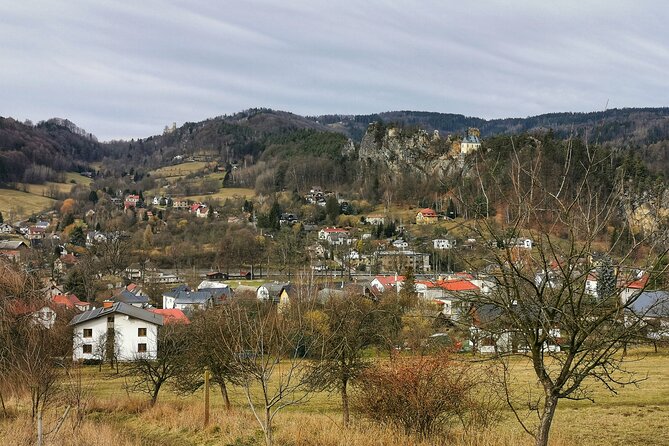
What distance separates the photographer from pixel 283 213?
10750cm

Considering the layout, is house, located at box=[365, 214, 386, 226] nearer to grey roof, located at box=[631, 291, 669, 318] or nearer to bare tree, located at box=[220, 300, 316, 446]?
bare tree, located at box=[220, 300, 316, 446]

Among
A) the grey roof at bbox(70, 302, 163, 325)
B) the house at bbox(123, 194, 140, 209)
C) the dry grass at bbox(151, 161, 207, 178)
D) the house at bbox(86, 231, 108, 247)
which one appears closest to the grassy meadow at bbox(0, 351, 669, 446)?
the grey roof at bbox(70, 302, 163, 325)

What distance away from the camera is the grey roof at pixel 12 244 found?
81.7 meters

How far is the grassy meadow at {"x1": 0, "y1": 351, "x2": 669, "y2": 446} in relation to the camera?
9086mm

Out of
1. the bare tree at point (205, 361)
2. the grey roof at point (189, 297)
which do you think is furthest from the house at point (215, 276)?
the bare tree at point (205, 361)

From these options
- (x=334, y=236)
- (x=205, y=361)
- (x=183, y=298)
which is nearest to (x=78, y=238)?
(x=334, y=236)

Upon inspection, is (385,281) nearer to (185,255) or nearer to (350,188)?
(185,255)

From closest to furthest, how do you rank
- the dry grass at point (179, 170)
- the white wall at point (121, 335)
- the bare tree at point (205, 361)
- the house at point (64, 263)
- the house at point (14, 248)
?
1. the bare tree at point (205, 361)
2. the white wall at point (121, 335)
3. the house at point (64, 263)
4. the house at point (14, 248)
5. the dry grass at point (179, 170)

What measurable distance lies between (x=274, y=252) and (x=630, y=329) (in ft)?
244

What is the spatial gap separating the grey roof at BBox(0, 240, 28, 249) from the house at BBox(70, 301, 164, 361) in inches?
2164

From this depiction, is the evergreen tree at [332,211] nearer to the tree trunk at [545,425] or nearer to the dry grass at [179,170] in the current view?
the dry grass at [179,170]

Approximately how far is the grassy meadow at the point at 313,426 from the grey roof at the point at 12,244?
228 ft

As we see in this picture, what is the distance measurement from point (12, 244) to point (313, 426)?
86369 millimetres

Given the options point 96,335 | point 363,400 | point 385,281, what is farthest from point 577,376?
point 385,281
